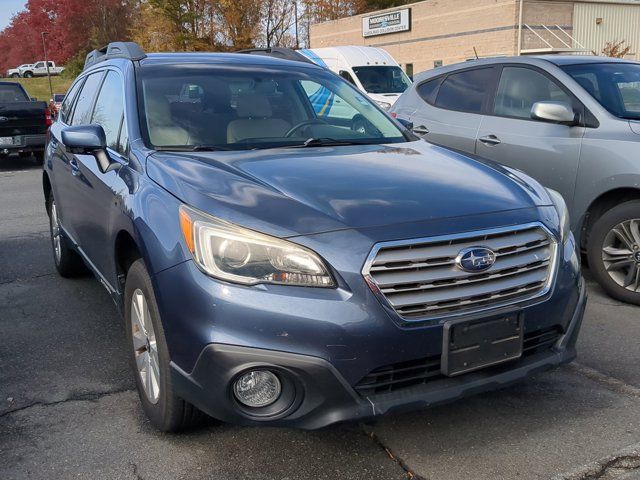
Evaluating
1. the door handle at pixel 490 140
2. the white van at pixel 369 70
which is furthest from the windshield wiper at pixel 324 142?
the white van at pixel 369 70

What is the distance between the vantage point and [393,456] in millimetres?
2895

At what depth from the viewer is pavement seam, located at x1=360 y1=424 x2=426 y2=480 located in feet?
9.00

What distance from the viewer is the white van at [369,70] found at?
17.4 meters

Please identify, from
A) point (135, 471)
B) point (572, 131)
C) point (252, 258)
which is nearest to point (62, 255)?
point (135, 471)

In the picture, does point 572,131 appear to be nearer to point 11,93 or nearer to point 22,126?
point 22,126

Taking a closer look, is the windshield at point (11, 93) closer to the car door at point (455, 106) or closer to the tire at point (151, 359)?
the car door at point (455, 106)

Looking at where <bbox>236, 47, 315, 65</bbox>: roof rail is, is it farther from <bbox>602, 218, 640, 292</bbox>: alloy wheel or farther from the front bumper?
the front bumper

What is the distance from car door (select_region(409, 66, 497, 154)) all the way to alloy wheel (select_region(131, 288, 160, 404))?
11.5 feet

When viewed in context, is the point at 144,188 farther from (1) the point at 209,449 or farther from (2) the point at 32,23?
(2) the point at 32,23

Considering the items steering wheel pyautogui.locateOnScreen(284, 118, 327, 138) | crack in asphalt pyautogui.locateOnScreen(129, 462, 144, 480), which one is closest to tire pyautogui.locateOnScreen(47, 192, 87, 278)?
steering wheel pyautogui.locateOnScreen(284, 118, 327, 138)

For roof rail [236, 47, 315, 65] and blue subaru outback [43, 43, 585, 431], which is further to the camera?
roof rail [236, 47, 315, 65]

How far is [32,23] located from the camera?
239 ft

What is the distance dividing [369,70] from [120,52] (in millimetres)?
13741

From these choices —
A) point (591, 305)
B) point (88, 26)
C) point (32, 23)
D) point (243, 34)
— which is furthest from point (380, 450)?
A: point (32, 23)
